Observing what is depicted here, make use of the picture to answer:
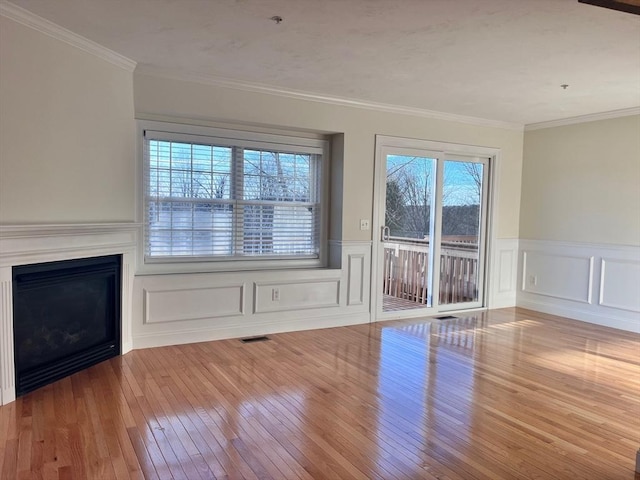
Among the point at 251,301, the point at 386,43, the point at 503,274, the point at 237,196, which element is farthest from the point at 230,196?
the point at 503,274

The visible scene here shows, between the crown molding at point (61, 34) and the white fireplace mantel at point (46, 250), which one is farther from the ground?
the crown molding at point (61, 34)

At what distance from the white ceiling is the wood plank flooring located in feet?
7.96

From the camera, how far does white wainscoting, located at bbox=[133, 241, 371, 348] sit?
418 centimetres

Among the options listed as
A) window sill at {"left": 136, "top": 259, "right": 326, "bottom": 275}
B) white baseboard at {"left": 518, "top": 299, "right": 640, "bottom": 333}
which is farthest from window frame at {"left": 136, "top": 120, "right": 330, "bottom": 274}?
white baseboard at {"left": 518, "top": 299, "right": 640, "bottom": 333}

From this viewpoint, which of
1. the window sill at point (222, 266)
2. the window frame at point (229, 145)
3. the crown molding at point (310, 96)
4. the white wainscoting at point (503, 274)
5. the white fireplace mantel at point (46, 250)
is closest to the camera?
the white fireplace mantel at point (46, 250)

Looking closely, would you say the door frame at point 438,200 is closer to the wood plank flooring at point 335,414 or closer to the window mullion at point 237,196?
the wood plank flooring at point 335,414

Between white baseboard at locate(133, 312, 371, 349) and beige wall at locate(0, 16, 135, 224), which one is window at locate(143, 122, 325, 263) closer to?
beige wall at locate(0, 16, 135, 224)

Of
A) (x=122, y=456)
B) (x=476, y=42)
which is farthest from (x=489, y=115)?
(x=122, y=456)

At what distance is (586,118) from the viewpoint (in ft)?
18.1

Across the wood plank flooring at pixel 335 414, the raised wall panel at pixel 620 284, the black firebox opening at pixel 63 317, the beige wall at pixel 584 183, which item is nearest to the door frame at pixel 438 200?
the beige wall at pixel 584 183

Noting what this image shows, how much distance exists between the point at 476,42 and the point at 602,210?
3300 millimetres

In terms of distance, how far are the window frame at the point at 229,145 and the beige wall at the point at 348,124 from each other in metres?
0.14

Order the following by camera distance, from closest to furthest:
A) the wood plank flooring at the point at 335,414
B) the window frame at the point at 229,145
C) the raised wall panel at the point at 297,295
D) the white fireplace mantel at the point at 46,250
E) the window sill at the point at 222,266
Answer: the wood plank flooring at the point at 335,414 < the white fireplace mantel at the point at 46,250 < the window frame at the point at 229,145 < the window sill at the point at 222,266 < the raised wall panel at the point at 297,295

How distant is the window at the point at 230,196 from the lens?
435 centimetres
